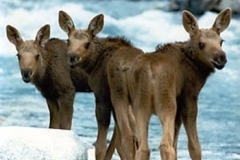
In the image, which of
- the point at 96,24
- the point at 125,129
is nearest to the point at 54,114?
the point at 96,24

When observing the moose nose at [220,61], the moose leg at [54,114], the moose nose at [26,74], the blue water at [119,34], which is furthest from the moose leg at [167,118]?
the blue water at [119,34]

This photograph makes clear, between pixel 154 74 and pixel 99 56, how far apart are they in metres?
0.76

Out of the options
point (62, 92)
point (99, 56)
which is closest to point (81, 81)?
point (62, 92)

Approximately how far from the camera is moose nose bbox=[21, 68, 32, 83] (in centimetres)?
491

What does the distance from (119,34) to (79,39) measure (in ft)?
8.90

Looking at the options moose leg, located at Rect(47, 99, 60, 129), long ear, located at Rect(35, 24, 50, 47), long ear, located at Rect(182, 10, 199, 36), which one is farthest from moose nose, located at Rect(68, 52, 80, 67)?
moose leg, located at Rect(47, 99, 60, 129)

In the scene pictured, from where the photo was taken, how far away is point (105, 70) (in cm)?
493

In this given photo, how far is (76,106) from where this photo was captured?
748cm

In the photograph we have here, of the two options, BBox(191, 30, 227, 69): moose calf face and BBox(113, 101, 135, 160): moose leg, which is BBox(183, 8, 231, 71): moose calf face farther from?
BBox(113, 101, 135, 160): moose leg

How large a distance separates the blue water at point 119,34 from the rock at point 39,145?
2073mm

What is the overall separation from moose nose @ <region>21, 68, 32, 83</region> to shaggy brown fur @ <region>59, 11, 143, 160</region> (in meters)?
0.29

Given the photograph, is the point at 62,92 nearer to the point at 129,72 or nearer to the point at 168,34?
the point at 129,72

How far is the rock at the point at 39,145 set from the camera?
188 inches

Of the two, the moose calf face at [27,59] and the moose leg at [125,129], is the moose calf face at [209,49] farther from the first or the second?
the moose calf face at [27,59]
